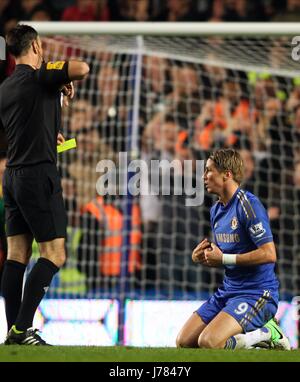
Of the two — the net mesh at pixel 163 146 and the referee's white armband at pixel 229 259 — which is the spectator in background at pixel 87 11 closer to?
the net mesh at pixel 163 146

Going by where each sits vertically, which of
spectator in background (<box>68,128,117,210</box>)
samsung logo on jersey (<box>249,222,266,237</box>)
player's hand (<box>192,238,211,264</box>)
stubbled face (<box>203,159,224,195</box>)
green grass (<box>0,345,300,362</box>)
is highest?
spectator in background (<box>68,128,117,210</box>)

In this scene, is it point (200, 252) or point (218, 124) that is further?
point (218, 124)

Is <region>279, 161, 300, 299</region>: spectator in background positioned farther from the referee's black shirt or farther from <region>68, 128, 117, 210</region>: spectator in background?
the referee's black shirt

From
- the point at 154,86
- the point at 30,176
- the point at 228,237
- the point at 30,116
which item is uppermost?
the point at 154,86

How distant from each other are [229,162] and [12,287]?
1658 millimetres

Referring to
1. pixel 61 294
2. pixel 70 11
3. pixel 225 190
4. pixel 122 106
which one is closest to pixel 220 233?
pixel 225 190

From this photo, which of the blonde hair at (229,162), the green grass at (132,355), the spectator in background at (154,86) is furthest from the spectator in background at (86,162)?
the green grass at (132,355)

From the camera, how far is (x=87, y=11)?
13320 mm

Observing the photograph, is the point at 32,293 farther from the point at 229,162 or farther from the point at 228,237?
the point at 229,162

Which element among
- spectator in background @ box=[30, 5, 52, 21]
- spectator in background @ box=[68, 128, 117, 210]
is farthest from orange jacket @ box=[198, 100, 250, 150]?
spectator in background @ box=[30, 5, 52, 21]

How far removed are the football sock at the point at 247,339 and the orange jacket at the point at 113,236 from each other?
368 centimetres

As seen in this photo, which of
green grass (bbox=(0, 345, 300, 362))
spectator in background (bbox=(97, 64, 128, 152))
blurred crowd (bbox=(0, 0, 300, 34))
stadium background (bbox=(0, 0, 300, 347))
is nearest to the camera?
green grass (bbox=(0, 345, 300, 362))

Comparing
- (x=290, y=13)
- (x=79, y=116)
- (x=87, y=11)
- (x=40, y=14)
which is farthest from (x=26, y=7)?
(x=290, y=13)

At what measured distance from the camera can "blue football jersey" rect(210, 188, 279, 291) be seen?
6.34 meters
